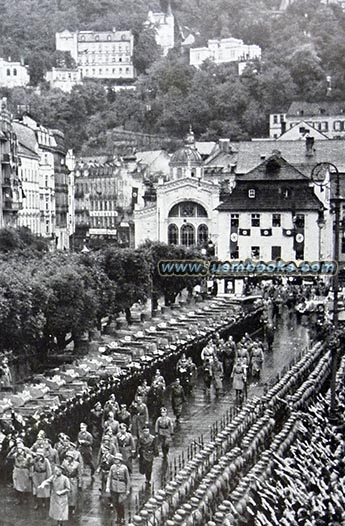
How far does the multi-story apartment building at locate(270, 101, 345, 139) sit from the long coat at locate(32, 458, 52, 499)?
108 m

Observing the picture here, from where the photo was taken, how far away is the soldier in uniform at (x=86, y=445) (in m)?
28.1

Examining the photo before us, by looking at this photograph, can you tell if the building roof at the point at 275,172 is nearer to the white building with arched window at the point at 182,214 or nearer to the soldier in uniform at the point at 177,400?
the white building with arched window at the point at 182,214

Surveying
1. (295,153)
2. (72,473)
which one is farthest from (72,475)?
(295,153)

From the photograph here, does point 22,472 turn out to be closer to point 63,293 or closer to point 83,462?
point 83,462

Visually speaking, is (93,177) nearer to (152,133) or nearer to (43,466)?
(152,133)

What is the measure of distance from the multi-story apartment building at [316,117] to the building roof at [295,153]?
3238 cm

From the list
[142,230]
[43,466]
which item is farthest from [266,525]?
[142,230]

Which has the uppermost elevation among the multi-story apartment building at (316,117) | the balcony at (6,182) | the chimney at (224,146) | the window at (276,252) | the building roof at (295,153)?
the multi-story apartment building at (316,117)

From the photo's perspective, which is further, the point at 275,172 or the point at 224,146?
the point at 224,146

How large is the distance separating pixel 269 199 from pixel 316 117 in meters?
55.9

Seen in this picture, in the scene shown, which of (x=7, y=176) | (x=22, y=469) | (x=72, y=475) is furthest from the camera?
(x=7, y=176)

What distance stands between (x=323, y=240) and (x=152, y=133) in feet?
291

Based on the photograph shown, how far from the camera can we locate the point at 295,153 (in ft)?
312

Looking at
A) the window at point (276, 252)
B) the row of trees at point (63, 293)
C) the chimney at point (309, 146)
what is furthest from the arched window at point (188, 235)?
the row of trees at point (63, 293)
